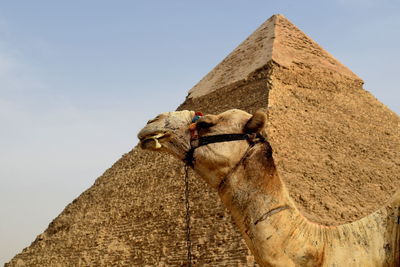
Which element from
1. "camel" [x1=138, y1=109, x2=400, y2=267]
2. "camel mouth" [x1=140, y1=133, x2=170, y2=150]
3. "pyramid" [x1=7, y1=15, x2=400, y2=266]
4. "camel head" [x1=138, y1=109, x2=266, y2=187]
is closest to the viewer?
"camel" [x1=138, y1=109, x2=400, y2=267]

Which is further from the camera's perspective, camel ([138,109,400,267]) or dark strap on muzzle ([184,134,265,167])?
dark strap on muzzle ([184,134,265,167])

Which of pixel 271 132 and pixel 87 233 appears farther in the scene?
pixel 87 233

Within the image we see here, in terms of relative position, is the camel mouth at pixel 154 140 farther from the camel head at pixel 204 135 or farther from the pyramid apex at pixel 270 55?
the pyramid apex at pixel 270 55

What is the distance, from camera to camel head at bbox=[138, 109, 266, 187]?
366cm

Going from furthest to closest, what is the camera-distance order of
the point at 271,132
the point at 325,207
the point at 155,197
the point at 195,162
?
the point at 155,197
the point at 271,132
the point at 325,207
the point at 195,162

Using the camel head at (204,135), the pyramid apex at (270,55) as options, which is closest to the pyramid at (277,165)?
the pyramid apex at (270,55)

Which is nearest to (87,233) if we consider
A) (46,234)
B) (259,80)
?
(46,234)

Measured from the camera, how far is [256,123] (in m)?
3.67

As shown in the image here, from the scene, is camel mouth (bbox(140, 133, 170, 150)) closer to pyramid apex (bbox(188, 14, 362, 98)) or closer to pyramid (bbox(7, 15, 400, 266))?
pyramid (bbox(7, 15, 400, 266))

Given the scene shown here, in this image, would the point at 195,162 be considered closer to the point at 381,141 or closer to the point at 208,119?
the point at 208,119

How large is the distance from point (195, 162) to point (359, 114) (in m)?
31.2

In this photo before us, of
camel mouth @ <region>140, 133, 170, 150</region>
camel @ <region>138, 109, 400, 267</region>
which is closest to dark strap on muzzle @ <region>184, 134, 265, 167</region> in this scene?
camel @ <region>138, 109, 400, 267</region>

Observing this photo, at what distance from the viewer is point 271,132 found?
27828 millimetres

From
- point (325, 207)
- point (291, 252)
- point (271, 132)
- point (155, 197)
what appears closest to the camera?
point (291, 252)
